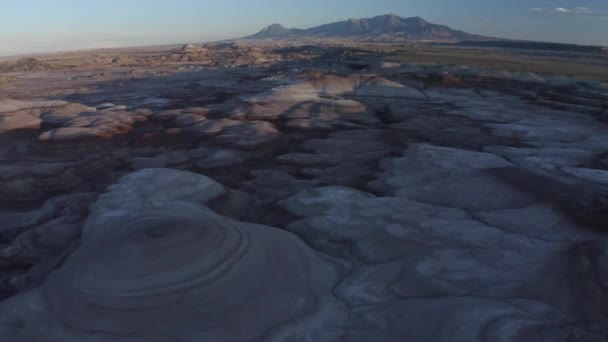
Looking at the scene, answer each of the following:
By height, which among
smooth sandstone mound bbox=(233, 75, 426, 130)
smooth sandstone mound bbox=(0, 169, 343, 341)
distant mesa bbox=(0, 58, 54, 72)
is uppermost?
distant mesa bbox=(0, 58, 54, 72)

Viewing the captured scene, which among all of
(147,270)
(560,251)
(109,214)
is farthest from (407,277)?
(109,214)

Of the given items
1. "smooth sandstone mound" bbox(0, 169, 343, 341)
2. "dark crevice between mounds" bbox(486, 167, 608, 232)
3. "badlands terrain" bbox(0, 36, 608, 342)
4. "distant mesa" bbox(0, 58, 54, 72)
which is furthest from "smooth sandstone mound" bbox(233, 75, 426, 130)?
"distant mesa" bbox(0, 58, 54, 72)

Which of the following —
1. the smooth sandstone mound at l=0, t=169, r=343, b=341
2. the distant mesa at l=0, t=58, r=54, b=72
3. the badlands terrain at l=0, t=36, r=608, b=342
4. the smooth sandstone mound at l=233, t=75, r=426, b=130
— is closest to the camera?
the smooth sandstone mound at l=0, t=169, r=343, b=341

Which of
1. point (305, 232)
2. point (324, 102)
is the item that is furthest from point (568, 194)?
point (324, 102)

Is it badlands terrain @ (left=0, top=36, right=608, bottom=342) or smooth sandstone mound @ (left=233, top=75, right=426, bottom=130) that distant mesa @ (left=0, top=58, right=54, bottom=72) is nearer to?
smooth sandstone mound @ (left=233, top=75, right=426, bottom=130)

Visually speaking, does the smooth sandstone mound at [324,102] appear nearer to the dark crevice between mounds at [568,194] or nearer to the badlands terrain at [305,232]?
the badlands terrain at [305,232]

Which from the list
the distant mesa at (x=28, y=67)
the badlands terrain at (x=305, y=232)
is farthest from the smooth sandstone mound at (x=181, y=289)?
the distant mesa at (x=28, y=67)
